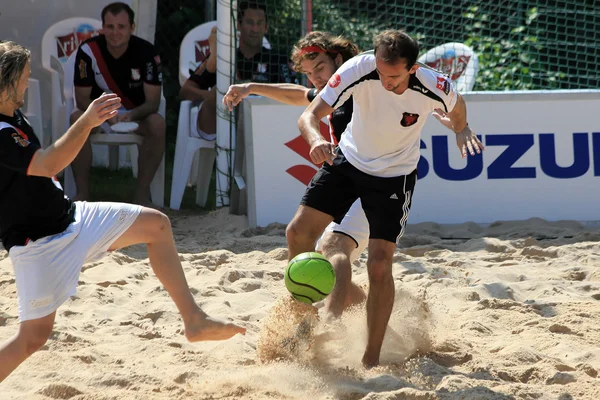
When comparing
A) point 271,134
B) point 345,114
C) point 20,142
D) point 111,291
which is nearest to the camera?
point 20,142

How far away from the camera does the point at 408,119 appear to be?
4.21 metres

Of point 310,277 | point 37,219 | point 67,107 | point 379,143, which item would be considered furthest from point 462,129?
point 67,107

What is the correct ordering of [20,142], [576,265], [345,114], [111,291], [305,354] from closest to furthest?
1. [20,142]
2. [305,354]
3. [345,114]
4. [111,291]
5. [576,265]

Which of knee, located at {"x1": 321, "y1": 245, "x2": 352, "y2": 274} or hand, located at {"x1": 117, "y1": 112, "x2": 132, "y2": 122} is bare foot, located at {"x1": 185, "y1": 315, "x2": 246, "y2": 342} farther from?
hand, located at {"x1": 117, "y1": 112, "x2": 132, "y2": 122}

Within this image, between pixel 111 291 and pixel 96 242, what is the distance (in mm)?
1913

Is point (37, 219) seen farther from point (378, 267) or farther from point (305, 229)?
point (378, 267)

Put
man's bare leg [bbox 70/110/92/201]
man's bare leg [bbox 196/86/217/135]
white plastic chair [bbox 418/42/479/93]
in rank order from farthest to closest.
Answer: white plastic chair [bbox 418/42/479/93] < man's bare leg [bbox 196/86/217/135] < man's bare leg [bbox 70/110/92/201]

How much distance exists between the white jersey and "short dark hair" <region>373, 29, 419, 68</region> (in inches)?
7.6

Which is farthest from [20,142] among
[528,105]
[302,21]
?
[302,21]

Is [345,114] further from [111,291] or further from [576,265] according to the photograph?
[576,265]

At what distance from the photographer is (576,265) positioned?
6266 mm

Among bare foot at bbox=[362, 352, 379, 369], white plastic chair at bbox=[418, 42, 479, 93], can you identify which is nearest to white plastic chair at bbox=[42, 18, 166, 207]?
white plastic chair at bbox=[418, 42, 479, 93]

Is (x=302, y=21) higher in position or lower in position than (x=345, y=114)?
higher

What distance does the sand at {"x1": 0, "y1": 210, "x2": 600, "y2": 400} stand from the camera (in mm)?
3889
